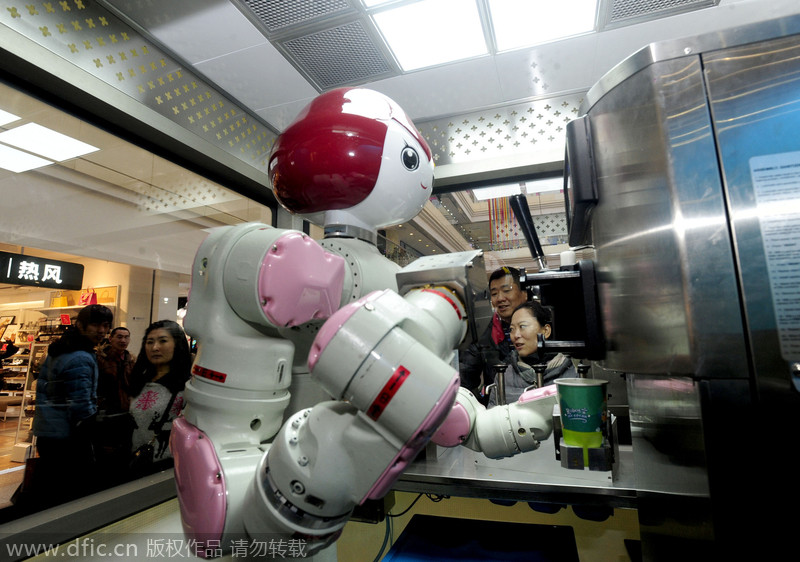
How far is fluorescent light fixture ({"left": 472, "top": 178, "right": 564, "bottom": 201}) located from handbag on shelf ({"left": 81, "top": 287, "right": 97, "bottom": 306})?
1.82 meters

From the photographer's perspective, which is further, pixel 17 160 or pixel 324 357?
pixel 17 160

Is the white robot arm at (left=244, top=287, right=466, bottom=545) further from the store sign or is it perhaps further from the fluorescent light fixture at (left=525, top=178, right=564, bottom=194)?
the fluorescent light fixture at (left=525, top=178, right=564, bottom=194)

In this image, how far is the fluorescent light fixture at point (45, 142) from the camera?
1.21 m

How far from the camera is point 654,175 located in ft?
1.75

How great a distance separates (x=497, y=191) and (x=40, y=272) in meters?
2.06

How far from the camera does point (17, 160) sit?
1.23 metres

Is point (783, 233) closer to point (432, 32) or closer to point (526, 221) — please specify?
point (526, 221)

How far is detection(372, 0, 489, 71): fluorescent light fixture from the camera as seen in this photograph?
1.44 meters

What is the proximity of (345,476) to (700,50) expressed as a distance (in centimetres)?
83

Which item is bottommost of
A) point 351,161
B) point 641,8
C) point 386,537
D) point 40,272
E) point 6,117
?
point 386,537

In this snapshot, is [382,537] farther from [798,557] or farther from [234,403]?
[798,557]

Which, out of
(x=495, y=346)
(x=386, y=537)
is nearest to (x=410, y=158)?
(x=495, y=346)

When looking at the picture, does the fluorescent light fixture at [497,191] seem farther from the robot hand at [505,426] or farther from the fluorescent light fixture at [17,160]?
the fluorescent light fixture at [17,160]

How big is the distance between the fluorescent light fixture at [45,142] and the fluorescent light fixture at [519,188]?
1770mm
